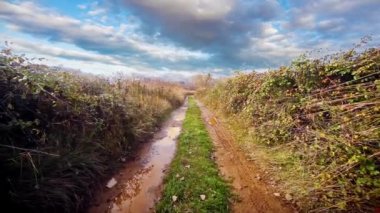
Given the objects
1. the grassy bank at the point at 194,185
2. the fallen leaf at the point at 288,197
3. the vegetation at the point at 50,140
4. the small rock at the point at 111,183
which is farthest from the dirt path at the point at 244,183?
the vegetation at the point at 50,140

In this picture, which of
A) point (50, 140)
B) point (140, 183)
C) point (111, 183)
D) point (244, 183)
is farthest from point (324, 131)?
point (50, 140)

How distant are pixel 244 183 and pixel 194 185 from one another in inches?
41.6

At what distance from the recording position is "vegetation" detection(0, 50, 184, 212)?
381cm

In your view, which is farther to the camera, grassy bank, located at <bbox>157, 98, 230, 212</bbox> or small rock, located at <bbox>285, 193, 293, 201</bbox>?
small rock, located at <bbox>285, 193, 293, 201</bbox>

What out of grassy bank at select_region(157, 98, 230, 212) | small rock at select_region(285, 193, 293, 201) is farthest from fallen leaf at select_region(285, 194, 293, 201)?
grassy bank at select_region(157, 98, 230, 212)

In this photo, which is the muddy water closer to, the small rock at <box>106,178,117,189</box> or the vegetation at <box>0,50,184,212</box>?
the small rock at <box>106,178,117,189</box>

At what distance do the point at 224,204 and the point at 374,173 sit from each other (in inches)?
89.3

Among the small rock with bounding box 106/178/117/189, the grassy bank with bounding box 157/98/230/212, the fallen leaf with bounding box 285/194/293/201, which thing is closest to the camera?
the grassy bank with bounding box 157/98/230/212

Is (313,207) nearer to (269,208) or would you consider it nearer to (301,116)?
(269,208)

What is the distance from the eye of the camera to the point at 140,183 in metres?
5.64

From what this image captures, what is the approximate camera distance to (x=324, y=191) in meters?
4.08

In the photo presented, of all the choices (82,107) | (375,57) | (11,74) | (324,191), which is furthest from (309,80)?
(11,74)

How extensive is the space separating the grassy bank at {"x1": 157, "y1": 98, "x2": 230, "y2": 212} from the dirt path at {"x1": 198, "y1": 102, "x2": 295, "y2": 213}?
0.24 meters

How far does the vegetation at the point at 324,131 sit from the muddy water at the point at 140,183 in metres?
2.40
